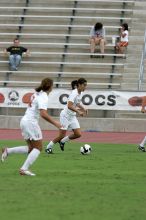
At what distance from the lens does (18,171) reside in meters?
16.7

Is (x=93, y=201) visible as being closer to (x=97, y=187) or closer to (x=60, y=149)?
(x=97, y=187)

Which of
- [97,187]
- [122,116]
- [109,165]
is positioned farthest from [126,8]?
[97,187]

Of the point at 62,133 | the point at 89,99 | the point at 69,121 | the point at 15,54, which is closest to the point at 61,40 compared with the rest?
the point at 15,54

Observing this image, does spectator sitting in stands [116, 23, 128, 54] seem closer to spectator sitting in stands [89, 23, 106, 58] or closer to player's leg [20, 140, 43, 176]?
spectator sitting in stands [89, 23, 106, 58]

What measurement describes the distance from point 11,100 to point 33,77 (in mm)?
3528

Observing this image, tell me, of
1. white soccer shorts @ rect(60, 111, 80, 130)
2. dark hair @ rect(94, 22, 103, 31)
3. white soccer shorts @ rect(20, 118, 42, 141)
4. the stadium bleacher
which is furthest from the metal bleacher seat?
white soccer shorts @ rect(20, 118, 42, 141)

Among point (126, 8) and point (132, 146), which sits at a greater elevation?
point (126, 8)

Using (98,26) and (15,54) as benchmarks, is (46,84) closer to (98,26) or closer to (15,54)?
(15,54)

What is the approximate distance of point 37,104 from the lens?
1590 centimetres

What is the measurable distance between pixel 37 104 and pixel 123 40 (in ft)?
68.4

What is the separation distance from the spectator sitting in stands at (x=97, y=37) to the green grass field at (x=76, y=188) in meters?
15.4

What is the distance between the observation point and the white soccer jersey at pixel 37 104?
51.6ft

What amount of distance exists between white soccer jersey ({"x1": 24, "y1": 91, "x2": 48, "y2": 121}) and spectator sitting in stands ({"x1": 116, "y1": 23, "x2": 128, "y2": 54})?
20208 mm

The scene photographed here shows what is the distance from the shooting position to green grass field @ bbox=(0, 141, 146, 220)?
1146 centimetres
